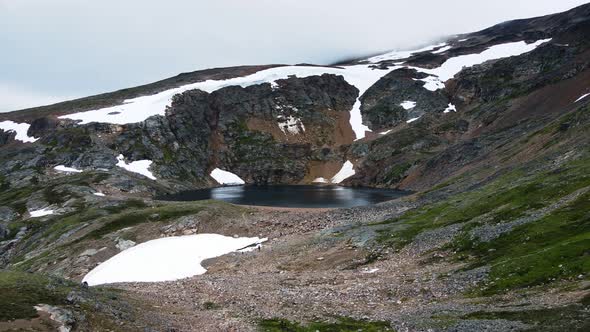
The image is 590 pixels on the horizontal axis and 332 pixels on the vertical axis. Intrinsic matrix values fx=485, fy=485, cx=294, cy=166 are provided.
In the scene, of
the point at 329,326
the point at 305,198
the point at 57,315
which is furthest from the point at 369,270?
the point at 305,198

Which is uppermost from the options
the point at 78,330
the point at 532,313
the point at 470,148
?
the point at 78,330

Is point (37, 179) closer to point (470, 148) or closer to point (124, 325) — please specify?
point (470, 148)

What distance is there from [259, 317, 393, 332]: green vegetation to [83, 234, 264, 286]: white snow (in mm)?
31124

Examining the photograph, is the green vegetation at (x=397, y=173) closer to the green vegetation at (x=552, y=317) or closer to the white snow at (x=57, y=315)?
the green vegetation at (x=552, y=317)

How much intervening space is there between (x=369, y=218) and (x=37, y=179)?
149 meters

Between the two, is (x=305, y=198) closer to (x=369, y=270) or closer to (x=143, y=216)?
(x=143, y=216)

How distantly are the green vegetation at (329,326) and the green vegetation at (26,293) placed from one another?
41.8 ft

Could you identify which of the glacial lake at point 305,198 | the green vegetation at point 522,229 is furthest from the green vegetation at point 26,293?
the glacial lake at point 305,198

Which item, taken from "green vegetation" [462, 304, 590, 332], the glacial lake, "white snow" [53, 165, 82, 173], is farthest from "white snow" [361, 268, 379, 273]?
"white snow" [53, 165, 82, 173]

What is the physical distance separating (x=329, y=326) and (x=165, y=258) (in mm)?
44370

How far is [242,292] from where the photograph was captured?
43.4 metres

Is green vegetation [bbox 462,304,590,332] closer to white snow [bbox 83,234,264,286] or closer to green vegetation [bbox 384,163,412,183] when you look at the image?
white snow [bbox 83,234,264,286]

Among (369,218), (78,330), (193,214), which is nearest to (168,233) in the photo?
(193,214)

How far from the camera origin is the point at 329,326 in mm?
29875
